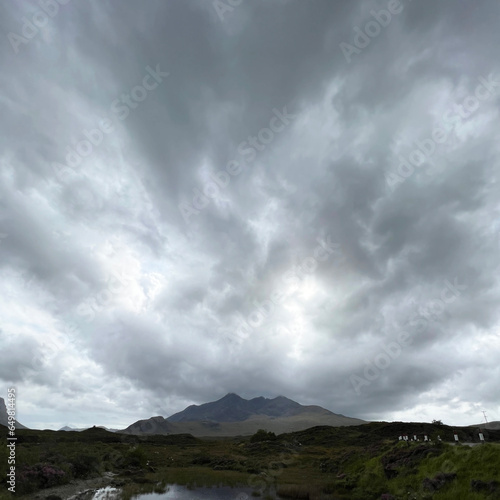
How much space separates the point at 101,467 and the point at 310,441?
339 ft

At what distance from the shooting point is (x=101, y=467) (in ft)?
157

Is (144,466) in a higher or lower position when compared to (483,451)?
lower

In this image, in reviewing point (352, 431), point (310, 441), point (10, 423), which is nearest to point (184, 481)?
point (10, 423)

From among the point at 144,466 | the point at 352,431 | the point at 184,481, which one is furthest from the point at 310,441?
the point at 184,481

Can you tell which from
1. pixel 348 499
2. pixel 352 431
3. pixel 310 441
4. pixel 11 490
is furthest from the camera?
pixel 352 431

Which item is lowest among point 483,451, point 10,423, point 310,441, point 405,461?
point 310,441

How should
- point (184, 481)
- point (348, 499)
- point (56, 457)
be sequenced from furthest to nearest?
point (184, 481)
point (56, 457)
point (348, 499)

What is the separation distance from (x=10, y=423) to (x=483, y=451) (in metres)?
39.3

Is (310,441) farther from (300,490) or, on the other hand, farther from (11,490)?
(11,490)

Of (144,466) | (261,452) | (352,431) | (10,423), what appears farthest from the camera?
(352,431)

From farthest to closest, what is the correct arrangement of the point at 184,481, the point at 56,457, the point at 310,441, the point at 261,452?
1. the point at 310,441
2. the point at 261,452
3. the point at 184,481
4. the point at 56,457

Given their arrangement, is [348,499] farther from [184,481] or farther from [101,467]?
[101,467]

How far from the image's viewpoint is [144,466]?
60.4 meters

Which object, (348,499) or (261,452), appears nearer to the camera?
(348,499)
